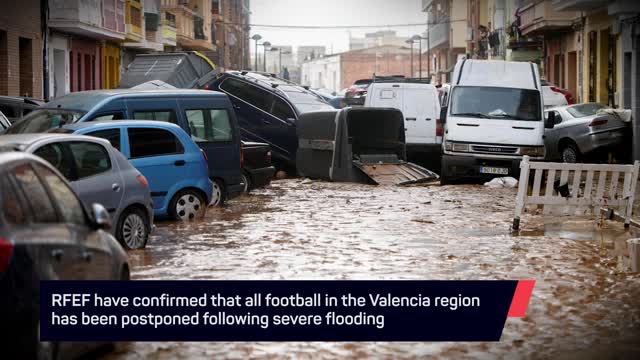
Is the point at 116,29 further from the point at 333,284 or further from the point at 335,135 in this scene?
the point at 333,284

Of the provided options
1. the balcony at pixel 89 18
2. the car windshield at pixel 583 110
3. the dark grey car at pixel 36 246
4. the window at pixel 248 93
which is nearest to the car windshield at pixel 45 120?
the dark grey car at pixel 36 246

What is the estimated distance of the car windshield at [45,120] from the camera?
56.6ft

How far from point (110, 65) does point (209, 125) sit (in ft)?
115

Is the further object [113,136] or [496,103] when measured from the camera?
[496,103]

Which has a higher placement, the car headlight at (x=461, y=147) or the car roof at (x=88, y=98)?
the car roof at (x=88, y=98)

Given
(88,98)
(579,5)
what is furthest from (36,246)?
(579,5)

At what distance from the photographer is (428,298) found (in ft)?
30.6

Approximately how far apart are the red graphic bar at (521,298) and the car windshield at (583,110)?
2002 centimetres

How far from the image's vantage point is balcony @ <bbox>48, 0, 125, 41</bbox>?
4128cm

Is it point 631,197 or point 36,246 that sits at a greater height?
point 36,246

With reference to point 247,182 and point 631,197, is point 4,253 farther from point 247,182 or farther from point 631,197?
point 247,182

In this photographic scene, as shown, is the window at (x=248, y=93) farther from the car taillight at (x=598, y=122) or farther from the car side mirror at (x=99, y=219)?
the car side mirror at (x=99, y=219)

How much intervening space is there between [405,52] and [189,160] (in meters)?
157

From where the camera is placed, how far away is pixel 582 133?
1200 inches
